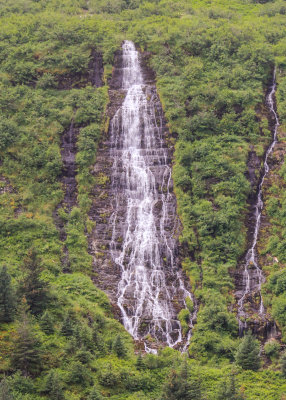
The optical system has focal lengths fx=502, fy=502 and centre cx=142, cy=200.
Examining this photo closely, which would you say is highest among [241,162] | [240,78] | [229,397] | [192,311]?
[240,78]

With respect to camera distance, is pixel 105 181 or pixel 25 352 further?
pixel 105 181

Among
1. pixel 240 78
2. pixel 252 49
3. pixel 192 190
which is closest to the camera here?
pixel 192 190

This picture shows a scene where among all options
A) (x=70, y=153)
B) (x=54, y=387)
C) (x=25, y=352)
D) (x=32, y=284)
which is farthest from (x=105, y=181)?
(x=54, y=387)

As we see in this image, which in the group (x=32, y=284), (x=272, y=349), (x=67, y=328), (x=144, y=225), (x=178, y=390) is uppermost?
(x=32, y=284)

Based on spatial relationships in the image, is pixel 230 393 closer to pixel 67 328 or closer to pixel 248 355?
pixel 248 355

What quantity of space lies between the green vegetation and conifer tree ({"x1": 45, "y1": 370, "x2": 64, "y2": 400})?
5 centimetres

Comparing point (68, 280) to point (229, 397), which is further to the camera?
point (68, 280)

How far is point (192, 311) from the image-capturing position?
115 feet

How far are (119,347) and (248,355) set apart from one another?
7.57 metres

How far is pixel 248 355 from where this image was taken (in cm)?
2903

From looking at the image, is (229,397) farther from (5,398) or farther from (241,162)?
(241,162)

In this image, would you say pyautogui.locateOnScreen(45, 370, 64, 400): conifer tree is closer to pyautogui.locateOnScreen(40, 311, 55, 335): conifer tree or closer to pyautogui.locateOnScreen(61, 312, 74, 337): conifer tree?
pyautogui.locateOnScreen(61, 312, 74, 337): conifer tree

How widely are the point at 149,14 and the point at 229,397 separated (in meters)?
56.2

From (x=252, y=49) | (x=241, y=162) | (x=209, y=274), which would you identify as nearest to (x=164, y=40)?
(x=252, y=49)
